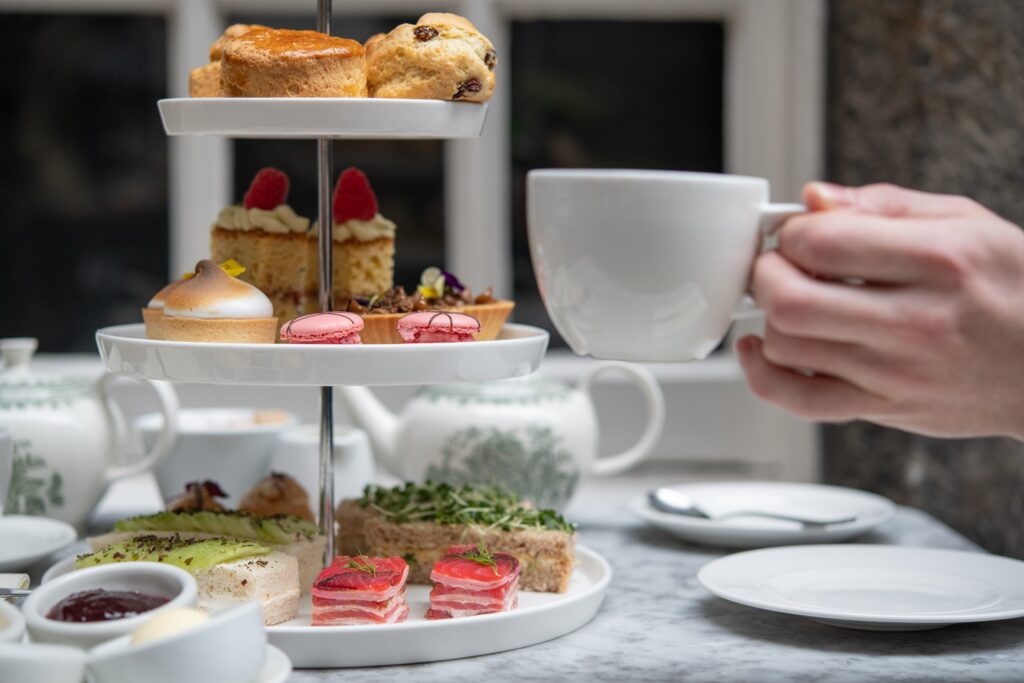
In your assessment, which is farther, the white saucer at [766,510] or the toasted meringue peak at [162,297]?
the white saucer at [766,510]

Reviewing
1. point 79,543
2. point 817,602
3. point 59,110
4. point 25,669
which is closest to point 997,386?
point 817,602

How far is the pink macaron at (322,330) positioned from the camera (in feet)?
3.35

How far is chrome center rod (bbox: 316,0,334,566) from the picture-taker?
3.78 ft

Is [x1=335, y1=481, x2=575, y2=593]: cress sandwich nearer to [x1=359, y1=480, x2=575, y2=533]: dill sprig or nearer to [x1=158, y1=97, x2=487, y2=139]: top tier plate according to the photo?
[x1=359, y1=480, x2=575, y2=533]: dill sprig

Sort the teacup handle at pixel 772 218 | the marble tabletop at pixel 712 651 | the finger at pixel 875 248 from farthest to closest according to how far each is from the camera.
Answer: the marble tabletop at pixel 712 651
the teacup handle at pixel 772 218
the finger at pixel 875 248

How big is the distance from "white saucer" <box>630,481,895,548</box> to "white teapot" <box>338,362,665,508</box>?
0.37ft

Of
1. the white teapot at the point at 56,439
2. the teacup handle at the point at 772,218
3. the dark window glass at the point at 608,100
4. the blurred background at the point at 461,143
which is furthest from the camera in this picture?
the dark window glass at the point at 608,100

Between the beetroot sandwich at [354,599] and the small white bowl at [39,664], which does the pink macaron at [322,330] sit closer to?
the beetroot sandwich at [354,599]

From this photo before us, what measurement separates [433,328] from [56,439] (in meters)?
0.60

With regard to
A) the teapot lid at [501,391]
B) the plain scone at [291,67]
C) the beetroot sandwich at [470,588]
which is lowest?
the beetroot sandwich at [470,588]

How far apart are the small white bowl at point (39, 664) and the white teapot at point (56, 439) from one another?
658 mm

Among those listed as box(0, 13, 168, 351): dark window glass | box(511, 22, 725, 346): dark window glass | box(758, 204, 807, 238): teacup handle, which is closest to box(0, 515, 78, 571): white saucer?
box(758, 204, 807, 238): teacup handle

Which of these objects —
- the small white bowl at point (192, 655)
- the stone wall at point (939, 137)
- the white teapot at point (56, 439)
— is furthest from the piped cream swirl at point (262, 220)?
the stone wall at point (939, 137)

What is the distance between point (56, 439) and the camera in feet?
4.65
